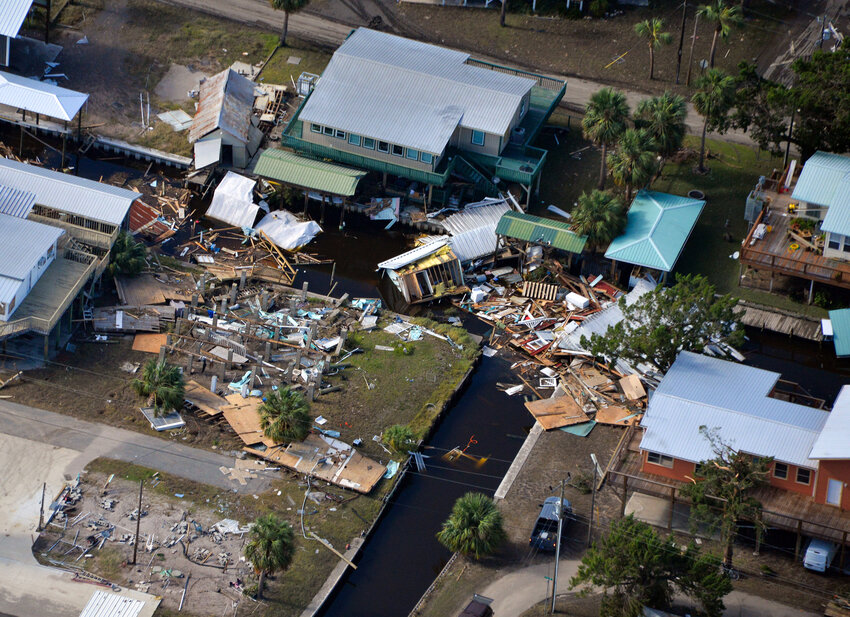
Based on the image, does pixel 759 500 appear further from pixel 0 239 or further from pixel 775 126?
pixel 0 239

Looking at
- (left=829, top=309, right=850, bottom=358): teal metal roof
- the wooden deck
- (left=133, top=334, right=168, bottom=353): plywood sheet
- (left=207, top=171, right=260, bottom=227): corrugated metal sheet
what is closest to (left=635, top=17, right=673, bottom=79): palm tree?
the wooden deck

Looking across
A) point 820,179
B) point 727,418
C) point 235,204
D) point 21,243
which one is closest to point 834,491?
point 727,418

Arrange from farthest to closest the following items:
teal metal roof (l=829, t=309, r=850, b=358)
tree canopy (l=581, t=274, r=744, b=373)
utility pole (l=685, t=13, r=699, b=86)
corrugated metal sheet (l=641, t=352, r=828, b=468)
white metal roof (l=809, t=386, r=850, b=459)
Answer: utility pole (l=685, t=13, r=699, b=86)
teal metal roof (l=829, t=309, r=850, b=358)
tree canopy (l=581, t=274, r=744, b=373)
corrugated metal sheet (l=641, t=352, r=828, b=468)
white metal roof (l=809, t=386, r=850, b=459)

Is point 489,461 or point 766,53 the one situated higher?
Answer: point 766,53

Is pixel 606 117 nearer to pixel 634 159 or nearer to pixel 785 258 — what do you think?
pixel 634 159

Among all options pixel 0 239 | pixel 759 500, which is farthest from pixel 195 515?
pixel 759 500

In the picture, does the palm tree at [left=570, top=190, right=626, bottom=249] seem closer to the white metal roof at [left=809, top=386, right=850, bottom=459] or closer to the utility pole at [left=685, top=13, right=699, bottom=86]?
the utility pole at [left=685, top=13, right=699, bottom=86]
